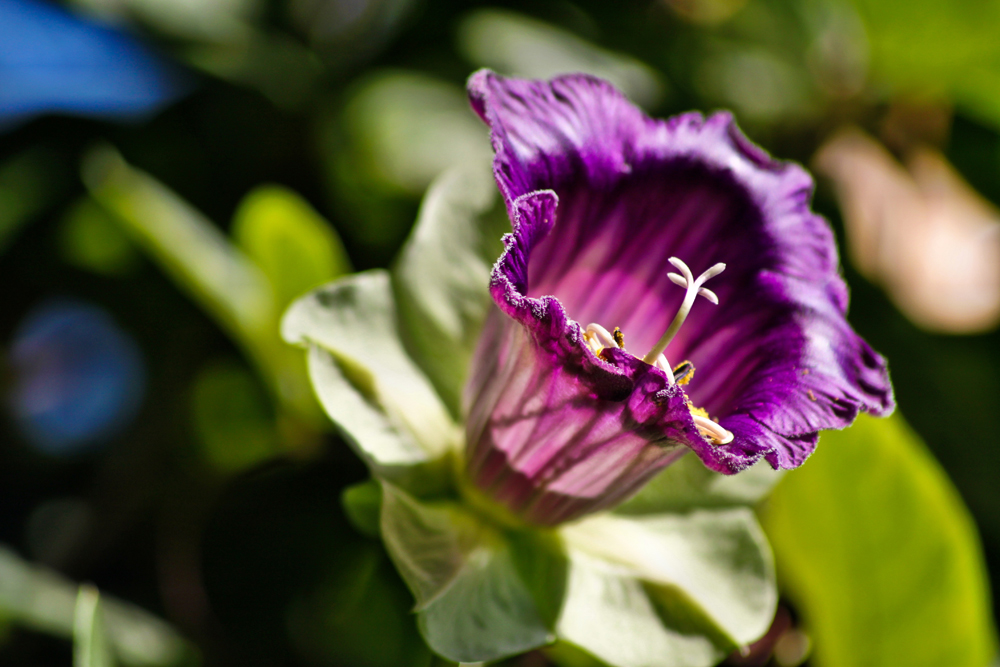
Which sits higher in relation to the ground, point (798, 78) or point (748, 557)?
point (798, 78)

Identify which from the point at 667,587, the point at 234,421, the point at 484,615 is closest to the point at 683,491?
the point at 667,587

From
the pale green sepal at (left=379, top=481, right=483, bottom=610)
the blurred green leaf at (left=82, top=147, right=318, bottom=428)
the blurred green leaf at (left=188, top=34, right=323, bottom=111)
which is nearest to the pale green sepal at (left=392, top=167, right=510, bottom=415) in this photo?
the pale green sepal at (left=379, top=481, right=483, bottom=610)

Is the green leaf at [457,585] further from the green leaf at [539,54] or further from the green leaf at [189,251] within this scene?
the green leaf at [539,54]

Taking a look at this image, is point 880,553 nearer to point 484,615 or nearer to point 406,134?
point 484,615

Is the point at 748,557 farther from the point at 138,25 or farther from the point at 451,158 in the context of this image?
→ the point at 138,25

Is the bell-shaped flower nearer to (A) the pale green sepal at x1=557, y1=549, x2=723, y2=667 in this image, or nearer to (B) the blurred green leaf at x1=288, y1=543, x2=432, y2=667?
(A) the pale green sepal at x1=557, y1=549, x2=723, y2=667

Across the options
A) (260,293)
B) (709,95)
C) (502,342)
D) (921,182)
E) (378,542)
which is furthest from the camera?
(921,182)

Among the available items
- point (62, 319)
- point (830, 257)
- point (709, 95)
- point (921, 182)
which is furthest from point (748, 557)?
point (921, 182)
